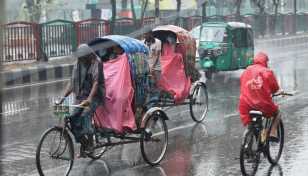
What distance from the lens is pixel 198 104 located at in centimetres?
768

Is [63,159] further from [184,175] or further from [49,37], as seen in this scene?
[49,37]

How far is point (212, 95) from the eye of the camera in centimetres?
1061

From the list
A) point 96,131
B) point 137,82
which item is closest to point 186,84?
point 137,82

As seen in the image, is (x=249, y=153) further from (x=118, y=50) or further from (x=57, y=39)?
(x=57, y=39)

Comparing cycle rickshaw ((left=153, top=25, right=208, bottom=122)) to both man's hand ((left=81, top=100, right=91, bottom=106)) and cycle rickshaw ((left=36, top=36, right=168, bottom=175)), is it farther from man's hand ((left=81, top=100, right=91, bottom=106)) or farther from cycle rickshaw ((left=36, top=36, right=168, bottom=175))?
man's hand ((left=81, top=100, right=91, bottom=106))

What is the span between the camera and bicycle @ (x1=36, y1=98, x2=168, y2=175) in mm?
4336

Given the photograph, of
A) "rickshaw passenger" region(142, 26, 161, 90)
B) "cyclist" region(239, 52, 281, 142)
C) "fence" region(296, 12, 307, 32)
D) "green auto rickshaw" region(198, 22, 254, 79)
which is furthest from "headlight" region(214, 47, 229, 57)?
"fence" region(296, 12, 307, 32)

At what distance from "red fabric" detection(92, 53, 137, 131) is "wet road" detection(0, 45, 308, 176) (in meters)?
0.54

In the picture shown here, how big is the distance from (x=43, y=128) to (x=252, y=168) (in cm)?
390

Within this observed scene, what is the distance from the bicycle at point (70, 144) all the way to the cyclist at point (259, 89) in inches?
44.3

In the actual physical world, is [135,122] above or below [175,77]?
below

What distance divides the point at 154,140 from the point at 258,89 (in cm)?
143

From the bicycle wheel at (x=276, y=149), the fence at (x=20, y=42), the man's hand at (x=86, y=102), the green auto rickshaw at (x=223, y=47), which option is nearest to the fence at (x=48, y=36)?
the fence at (x=20, y=42)

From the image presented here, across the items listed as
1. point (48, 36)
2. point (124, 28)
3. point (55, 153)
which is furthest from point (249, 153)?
point (124, 28)
